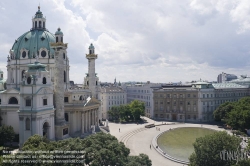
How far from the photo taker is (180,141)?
6238 centimetres

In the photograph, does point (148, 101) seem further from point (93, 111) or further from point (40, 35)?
point (40, 35)

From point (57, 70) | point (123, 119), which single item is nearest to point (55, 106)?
point (57, 70)

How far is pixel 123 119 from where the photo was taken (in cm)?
9138

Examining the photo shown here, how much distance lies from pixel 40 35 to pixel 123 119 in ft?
139

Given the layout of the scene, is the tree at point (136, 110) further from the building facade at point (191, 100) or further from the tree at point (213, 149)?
the tree at point (213, 149)

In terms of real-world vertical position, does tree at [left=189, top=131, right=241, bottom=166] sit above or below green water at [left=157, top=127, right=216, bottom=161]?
above

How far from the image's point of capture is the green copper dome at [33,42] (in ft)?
220

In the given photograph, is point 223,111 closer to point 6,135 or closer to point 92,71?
point 92,71

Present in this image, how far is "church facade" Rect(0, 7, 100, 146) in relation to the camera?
167ft

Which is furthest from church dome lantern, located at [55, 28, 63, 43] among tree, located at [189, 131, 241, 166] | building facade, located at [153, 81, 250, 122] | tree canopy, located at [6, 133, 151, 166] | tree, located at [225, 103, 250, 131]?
tree, located at [225, 103, 250, 131]

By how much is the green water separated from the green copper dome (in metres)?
39.7

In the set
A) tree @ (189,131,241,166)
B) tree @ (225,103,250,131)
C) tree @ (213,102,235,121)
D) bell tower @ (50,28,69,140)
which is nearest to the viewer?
tree @ (189,131,241,166)

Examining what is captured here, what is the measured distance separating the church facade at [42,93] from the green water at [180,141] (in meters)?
21.4

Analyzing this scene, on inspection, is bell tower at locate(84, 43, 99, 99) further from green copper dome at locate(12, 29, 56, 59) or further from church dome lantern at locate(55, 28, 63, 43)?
church dome lantern at locate(55, 28, 63, 43)
